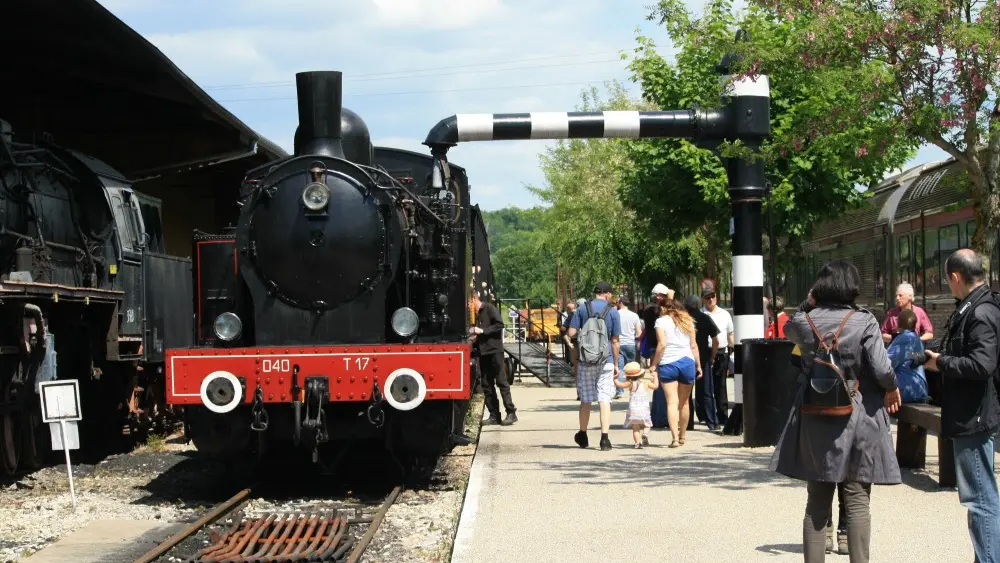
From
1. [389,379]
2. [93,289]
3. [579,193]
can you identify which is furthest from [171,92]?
[579,193]

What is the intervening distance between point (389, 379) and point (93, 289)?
4.32 meters

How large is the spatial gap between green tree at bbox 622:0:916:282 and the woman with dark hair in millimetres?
4262

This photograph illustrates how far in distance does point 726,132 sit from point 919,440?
3.72 m

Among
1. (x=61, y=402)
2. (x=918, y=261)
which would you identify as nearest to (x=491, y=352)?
(x=61, y=402)

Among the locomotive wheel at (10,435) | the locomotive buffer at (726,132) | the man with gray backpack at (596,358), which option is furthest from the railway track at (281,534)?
the locomotive buffer at (726,132)

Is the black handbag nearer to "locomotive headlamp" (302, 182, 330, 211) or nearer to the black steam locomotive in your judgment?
"locomotive headlamp" (302, 182, 330, 211)

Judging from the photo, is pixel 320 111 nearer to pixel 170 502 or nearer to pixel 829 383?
pixel 170 502

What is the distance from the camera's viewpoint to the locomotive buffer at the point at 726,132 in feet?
39.4

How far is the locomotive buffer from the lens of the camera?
12.0 m

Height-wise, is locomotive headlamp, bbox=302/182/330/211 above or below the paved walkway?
above

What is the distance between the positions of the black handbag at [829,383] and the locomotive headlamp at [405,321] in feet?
14.5

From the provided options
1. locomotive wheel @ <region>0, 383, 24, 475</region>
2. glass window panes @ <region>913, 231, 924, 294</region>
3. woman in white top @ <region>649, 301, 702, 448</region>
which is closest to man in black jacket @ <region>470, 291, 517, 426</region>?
woman in white top @ <region>649, 301, 702, 448</region>

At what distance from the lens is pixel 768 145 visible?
11078 mm

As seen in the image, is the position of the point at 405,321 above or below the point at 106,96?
below
